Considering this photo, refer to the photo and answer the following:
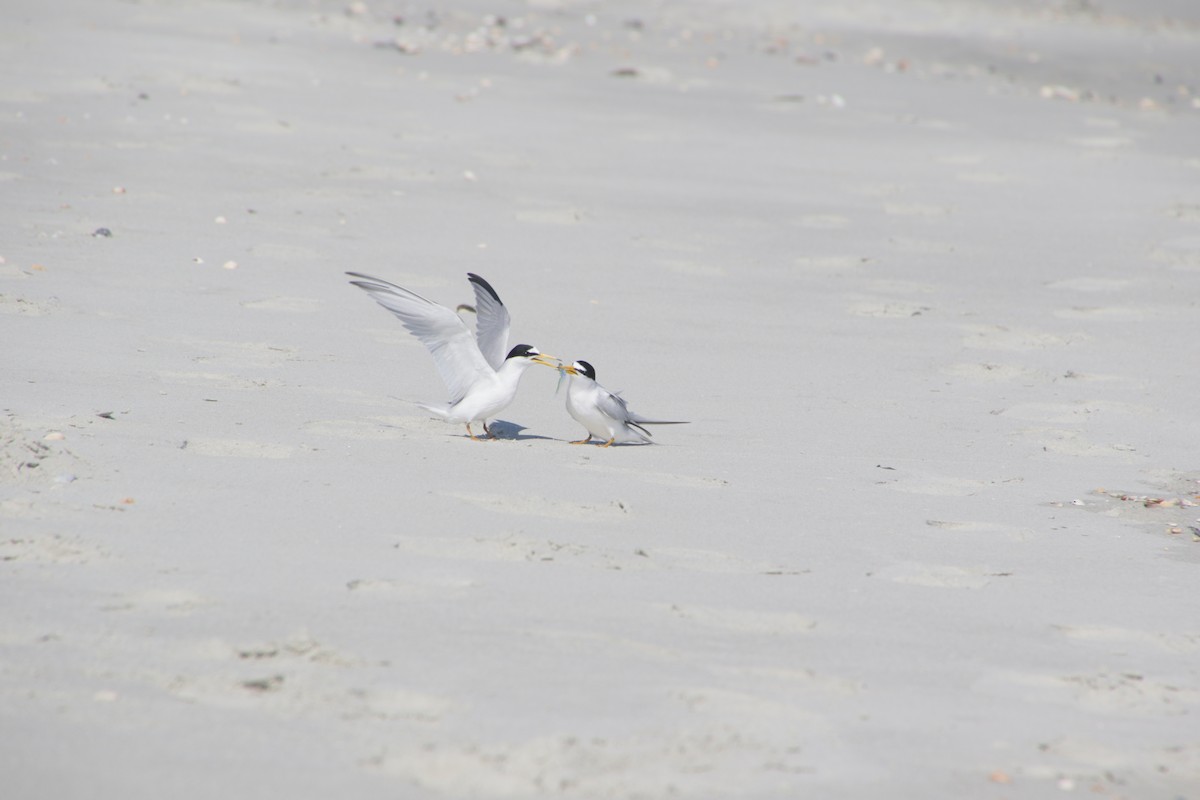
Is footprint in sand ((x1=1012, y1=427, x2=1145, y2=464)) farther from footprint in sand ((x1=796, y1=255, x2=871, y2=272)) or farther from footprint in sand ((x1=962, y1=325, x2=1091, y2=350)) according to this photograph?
footprint in sand ((x1=796, y1=255, x2=871, y2=272))

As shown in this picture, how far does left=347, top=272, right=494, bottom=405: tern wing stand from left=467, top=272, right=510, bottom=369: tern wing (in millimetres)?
205

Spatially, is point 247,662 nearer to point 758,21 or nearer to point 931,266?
point 931,266

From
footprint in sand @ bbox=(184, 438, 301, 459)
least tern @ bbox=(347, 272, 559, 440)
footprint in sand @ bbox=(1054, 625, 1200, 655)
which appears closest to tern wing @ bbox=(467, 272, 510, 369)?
least tern @ bbox=(347, 272, 559, 440)

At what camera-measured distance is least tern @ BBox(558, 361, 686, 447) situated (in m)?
5.61

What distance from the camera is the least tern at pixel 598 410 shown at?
5.61 meters

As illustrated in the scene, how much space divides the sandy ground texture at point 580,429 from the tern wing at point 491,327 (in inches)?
11.1

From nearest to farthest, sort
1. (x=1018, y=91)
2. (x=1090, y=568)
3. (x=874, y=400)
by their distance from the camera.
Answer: (x=1090, y=568) < (x=874, y=400) < (x=1018, y=91)

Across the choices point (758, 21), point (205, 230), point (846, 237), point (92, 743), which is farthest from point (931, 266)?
point (758, 21)

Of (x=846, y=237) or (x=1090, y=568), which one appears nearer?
(x=1090, y=568)

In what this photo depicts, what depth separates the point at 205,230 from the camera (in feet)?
26.3

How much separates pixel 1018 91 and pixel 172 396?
30.9ft

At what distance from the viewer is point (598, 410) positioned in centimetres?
561

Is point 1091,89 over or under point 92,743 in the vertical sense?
over

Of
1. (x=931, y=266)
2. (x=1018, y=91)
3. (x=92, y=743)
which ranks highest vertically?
(x=1018, y=91)
